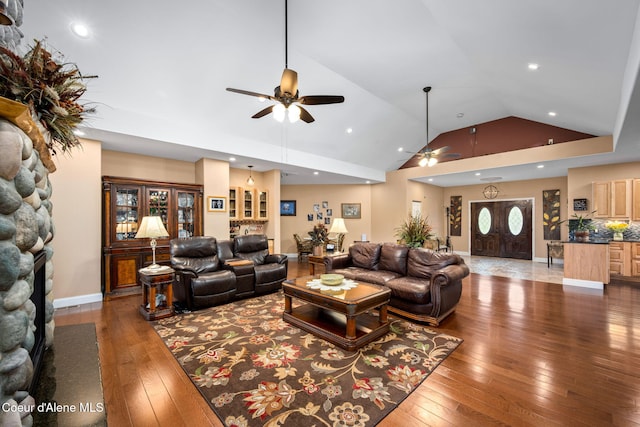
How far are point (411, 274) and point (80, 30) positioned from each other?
17.8ft

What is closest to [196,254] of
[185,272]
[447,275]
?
[185,272]

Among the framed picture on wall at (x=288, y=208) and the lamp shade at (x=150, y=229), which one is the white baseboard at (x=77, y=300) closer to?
the lamp shade at (x=150, y=229)

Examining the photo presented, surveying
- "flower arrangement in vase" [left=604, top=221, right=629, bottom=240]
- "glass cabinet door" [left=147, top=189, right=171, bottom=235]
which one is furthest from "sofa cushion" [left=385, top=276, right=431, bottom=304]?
"flower arrangement in vase" [left=604, top=221, right=629, bottom=240]

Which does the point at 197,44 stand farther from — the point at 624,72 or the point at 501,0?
the point at 624,72

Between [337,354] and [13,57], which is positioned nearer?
[13,57]

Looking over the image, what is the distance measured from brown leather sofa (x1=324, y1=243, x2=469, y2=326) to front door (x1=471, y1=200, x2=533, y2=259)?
6.50 metres

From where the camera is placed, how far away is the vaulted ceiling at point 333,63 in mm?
2875

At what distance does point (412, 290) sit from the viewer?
3412 mm

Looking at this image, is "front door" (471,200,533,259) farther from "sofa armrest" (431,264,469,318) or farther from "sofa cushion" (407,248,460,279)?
"sofa armrest" (431,264,469,318)

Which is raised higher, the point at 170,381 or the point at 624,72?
the point at 624,72

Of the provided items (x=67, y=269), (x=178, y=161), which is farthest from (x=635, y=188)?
(x=67, y=269)

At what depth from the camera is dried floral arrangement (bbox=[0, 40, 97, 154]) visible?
1275 millimetres

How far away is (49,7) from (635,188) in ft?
33.8

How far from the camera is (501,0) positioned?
259 centimetres
